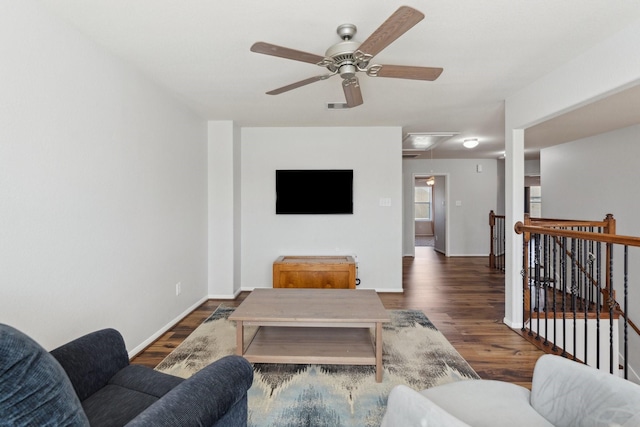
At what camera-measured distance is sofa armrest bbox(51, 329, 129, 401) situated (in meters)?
1.27

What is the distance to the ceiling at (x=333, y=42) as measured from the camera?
1.73m

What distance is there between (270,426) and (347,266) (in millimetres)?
2258

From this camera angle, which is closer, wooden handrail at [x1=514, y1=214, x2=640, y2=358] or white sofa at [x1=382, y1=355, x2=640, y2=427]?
white sofa at [x1=382, y1=355, x2=640, y2=427]

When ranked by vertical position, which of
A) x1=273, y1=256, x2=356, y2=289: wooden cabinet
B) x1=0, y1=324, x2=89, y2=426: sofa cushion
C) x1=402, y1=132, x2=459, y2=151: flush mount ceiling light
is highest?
x1=402, y1=132, x2=459, y2=151: flush mount ceiling light

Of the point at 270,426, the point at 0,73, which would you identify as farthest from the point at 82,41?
the point at 270,426

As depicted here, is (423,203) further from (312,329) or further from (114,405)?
(114,405)

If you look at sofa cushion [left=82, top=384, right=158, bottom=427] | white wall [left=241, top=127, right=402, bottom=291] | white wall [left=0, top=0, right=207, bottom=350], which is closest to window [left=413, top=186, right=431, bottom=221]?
white wall [left=241, top=127, right=402, bottom=291]

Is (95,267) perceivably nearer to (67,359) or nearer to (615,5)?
(67,359)

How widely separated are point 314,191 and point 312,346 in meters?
2.41

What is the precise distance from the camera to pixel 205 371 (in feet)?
3.81

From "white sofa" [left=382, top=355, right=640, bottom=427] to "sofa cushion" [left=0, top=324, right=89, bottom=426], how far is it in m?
0.96

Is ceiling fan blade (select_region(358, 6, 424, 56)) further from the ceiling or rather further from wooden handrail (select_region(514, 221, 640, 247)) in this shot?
wooden handrail (select_region(514, 221, 640, 247))

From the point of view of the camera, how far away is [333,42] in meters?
2.08

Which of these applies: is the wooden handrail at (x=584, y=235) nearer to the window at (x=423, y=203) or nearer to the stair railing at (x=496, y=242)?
the stair railing at (x=496, y=242)
